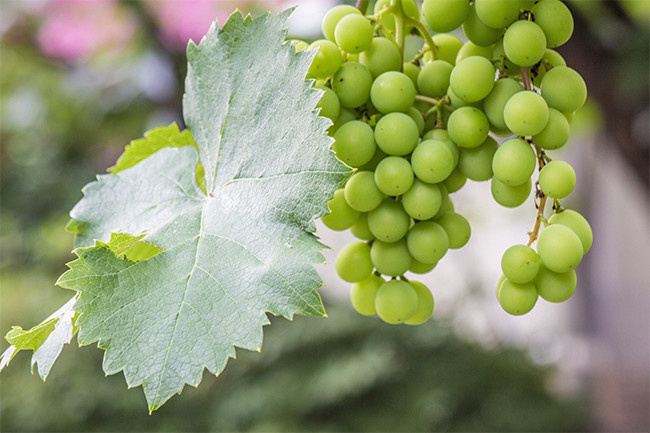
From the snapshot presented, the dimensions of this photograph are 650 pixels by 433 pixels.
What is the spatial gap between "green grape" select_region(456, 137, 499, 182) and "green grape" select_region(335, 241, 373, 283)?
0.26ft

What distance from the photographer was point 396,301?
335mm

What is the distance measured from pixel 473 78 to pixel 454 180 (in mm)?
71

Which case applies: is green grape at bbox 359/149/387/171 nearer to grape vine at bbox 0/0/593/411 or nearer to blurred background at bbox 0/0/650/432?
grape vine at bbox 0/0/593/411

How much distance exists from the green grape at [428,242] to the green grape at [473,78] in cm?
8

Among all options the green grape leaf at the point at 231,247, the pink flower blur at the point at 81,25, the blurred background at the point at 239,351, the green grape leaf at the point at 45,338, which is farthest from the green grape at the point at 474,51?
the pink flower blur at the point at 81,25

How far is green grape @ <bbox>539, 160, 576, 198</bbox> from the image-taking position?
0.93ft

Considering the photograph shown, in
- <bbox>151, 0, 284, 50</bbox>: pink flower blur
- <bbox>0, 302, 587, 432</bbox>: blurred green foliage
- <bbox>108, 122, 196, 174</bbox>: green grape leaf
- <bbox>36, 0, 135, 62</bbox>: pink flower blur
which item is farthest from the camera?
<bbox>36, 0, 135, 62</bbox>: pink flower blur

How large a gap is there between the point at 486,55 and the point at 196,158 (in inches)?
7.3

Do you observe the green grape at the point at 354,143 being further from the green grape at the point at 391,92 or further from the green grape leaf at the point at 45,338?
the green grape leaf at the point at 45,338

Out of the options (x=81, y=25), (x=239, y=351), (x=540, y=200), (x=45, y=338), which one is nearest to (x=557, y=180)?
(x=540, y=200)

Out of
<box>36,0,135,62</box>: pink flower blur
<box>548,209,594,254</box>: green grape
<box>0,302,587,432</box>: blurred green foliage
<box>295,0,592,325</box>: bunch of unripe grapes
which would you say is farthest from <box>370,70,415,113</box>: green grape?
<box>36,0,135,62</box>: pink flower blur

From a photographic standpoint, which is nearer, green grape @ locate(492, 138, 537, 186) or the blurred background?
green grape @ locate(492, 138, 537, 186)

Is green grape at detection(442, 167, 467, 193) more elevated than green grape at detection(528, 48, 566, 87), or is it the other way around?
green grape at detection(528, 48, 566, 87)

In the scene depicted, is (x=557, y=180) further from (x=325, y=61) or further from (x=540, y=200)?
(x=325, y=61)
